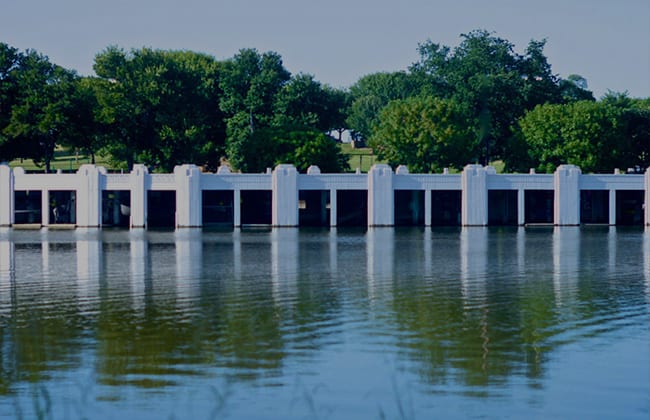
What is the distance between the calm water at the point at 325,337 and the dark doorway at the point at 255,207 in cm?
5009

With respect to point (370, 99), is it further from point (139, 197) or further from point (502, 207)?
point (139, 197)

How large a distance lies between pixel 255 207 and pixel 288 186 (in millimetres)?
14176

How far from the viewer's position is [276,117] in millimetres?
116000

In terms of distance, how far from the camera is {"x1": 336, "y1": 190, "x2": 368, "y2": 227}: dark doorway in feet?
353

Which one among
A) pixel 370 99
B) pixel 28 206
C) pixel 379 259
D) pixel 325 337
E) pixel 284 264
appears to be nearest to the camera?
pixel 325 337

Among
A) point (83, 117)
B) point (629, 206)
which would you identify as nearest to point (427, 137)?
point (629, 206)

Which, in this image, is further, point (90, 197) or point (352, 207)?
point (352, 207)

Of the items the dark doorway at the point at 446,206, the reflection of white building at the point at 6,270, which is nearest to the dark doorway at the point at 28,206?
the reflection of white building at the point at 6,270

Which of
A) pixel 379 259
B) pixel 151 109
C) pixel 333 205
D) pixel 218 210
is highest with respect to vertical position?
pixel 151 109

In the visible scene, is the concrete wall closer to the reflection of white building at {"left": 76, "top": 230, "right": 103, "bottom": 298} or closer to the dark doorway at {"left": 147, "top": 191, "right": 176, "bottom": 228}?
the reflection of white building at {"left": 76, "top": 230, "right": 103, "bottom": 298}

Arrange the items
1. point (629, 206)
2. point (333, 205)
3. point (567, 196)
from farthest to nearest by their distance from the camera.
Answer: point (629, 206) → point (567, 196) → point (333, 205)

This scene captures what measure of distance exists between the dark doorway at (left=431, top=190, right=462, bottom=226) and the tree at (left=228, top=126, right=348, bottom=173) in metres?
10.7

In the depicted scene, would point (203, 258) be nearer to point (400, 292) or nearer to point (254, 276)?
point (254, 276)

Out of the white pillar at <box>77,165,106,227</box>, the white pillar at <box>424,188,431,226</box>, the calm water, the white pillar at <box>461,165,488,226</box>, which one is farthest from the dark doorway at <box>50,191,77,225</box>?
the calm water
